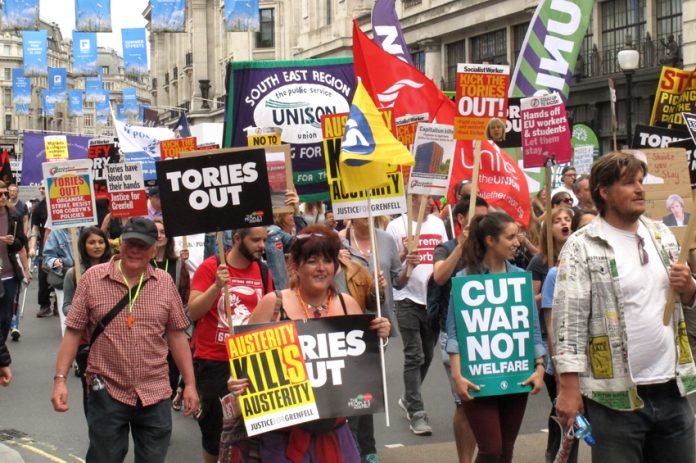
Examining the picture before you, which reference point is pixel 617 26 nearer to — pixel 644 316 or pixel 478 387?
pixel 478 387

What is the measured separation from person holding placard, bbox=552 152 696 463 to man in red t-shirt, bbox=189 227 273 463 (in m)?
2.62

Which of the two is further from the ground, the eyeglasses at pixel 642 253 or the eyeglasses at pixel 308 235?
the eyeglasses at pixel 308 235

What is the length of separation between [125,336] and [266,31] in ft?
217

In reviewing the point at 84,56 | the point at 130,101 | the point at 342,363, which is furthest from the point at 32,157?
the point at 130,101

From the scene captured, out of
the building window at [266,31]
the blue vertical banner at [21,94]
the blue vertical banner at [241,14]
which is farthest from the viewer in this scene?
the building window at [266,31]

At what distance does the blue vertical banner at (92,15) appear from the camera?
97.3ft

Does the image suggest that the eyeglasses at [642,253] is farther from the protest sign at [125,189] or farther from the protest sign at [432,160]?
the protest sign at [125,189]

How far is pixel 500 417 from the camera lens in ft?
21.9

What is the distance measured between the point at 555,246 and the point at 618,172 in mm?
3545

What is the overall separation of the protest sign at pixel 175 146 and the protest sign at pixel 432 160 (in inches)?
216

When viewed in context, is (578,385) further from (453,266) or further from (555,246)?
(555,246)

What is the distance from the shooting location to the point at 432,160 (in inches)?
380

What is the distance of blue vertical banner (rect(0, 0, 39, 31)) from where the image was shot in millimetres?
29906

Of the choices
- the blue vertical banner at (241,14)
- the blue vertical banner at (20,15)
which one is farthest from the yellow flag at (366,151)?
the blue vertical banner at (20,15)
